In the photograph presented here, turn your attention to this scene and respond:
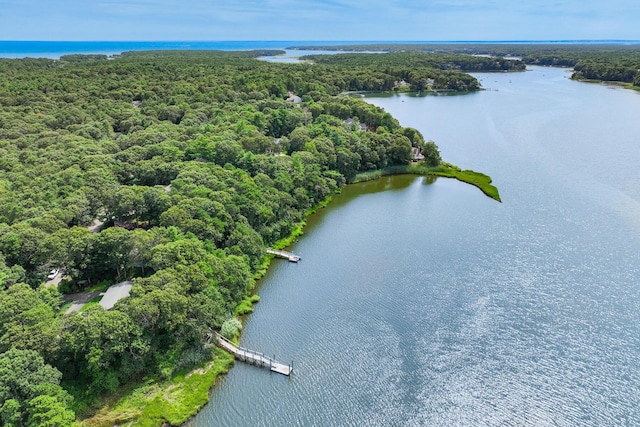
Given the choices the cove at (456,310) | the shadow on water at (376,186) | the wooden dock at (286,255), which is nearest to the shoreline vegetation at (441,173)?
the shadow on water at (376,186)

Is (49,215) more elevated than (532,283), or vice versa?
(49,215)

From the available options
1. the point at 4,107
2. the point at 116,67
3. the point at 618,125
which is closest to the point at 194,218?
the point at 4,107

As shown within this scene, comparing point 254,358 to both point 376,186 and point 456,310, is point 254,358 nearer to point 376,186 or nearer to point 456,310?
point 456,310

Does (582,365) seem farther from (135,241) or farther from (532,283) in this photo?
(135,241)

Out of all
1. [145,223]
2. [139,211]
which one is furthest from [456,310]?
[145,223]

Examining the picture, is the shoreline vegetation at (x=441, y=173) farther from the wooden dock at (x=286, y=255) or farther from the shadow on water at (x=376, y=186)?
the wooden dock at (x=286, y=255)
